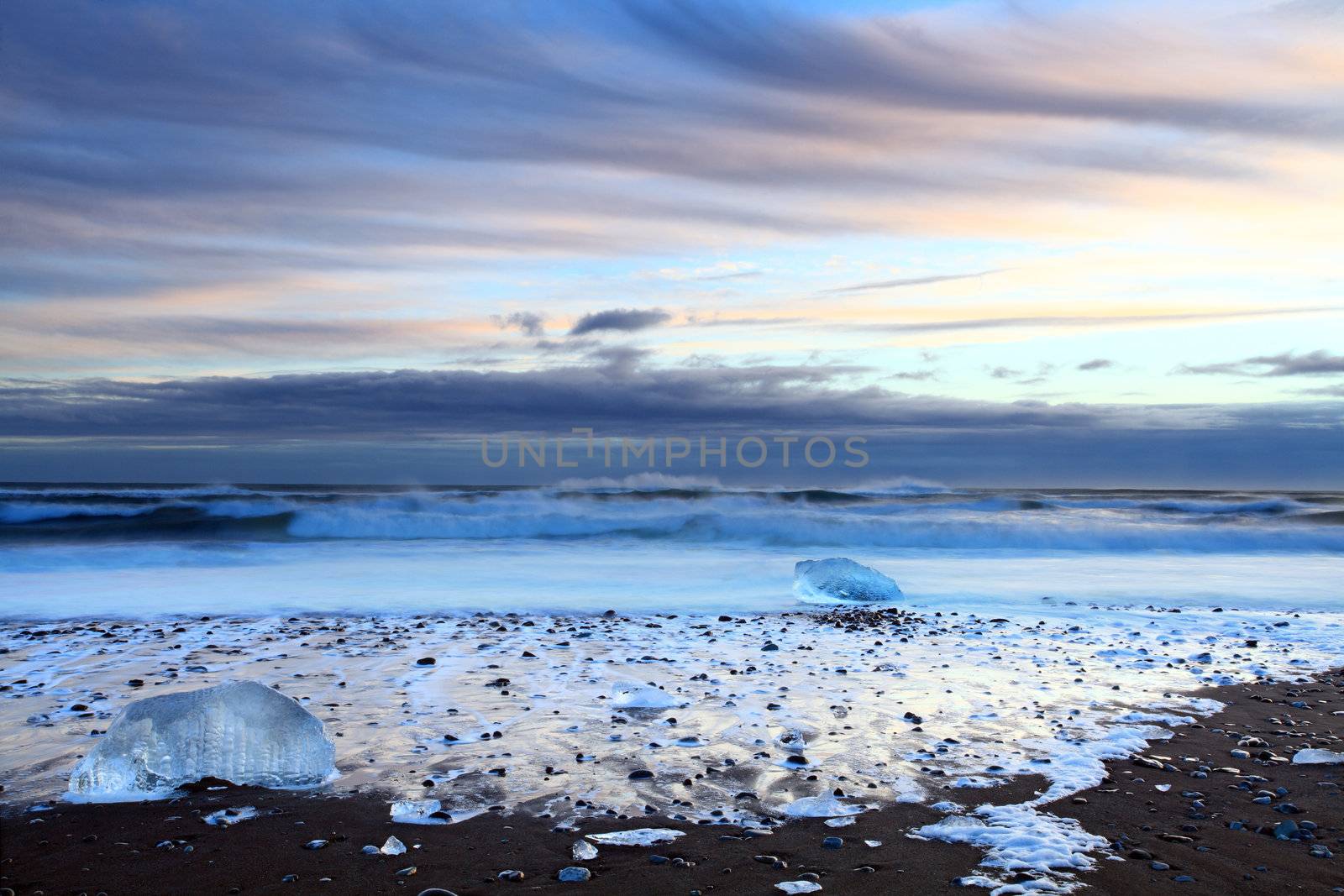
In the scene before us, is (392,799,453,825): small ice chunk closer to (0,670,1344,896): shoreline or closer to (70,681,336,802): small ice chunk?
(0,670,1344,896): shoreline

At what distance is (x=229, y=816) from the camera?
368 cm

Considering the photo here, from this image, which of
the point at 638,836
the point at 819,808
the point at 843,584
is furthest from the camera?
the point at 843,584

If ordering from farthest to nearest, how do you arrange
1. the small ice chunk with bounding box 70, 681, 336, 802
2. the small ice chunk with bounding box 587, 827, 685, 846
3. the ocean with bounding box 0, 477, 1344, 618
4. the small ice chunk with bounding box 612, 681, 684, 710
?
the ocean with bounding box 0, 477, 1344, 618
the small ice chunk with bounding box 612, 681, 684, 710
the small ice chunk with bounding box 70, 681, 336, 802
the small ice chunk with bounding box 587, 827, 685, 846

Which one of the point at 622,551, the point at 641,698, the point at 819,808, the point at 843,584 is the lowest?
the point at 622,551

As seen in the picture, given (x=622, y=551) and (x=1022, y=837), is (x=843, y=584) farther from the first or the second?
(x=622, y=551)

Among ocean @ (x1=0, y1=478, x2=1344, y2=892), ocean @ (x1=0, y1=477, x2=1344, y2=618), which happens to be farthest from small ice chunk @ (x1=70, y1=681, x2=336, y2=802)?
ocean @ (x1=0, y1=477, x2=1344, y2=618)

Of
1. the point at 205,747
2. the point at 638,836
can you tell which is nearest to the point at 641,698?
the point at 638,836

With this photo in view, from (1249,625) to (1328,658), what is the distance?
1791 millimetres

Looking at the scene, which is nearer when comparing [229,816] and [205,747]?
[229,816]

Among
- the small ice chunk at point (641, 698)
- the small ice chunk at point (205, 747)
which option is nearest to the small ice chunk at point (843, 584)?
the small ice chunk at point (641, 698)

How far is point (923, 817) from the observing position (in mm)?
3693

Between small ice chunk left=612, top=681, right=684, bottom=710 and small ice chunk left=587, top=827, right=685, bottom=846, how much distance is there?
6.56 feet

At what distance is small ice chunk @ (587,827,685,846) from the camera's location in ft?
11.2

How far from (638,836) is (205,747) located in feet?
6.84
